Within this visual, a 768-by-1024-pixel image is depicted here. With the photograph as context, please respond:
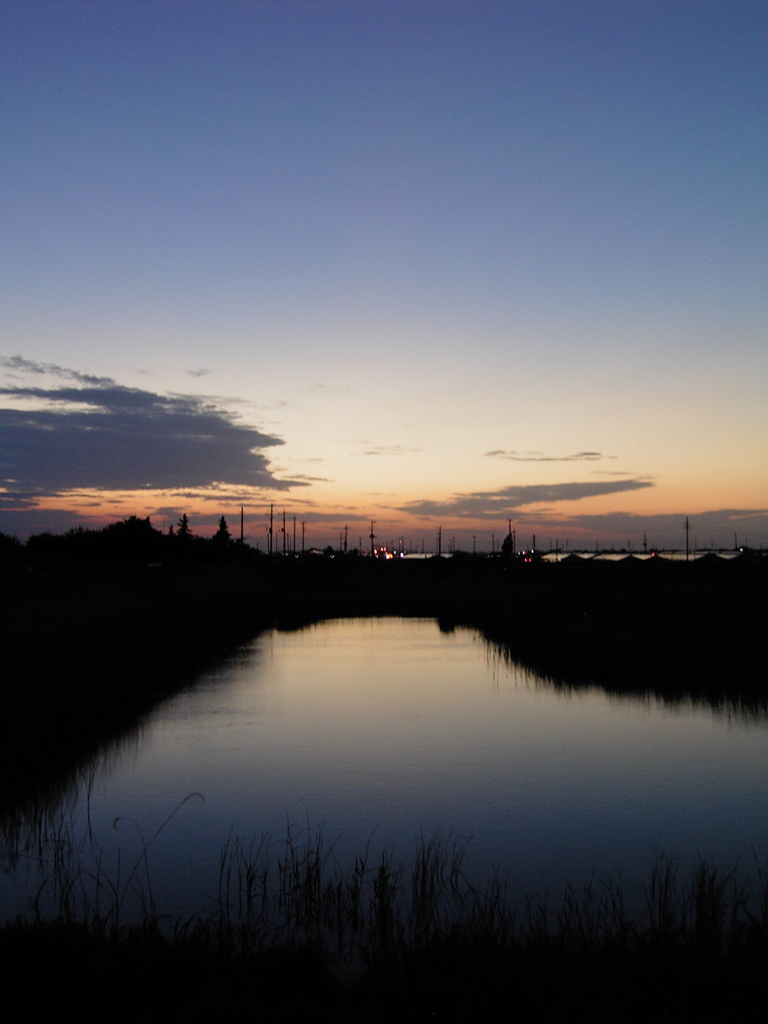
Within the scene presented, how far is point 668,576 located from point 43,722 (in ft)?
181

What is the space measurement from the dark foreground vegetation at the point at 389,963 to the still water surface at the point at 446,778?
112 cm

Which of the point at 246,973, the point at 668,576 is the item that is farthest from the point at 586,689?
the point at 668,576

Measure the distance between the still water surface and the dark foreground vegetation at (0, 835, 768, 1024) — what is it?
3.68 feet

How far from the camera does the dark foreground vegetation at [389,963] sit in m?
4.84

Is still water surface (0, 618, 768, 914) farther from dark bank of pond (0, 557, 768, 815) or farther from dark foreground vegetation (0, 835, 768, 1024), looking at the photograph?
dark foreground vegetation (0, 835, 768, 1024)

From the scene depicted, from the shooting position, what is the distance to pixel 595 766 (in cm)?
1256

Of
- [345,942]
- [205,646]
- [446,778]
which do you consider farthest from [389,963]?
[205,646]

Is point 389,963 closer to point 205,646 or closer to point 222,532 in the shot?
point 205,646

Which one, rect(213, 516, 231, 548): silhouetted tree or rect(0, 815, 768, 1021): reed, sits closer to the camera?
rect(0, 815, 768, 1021): reed

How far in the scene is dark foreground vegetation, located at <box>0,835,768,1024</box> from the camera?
4.84m

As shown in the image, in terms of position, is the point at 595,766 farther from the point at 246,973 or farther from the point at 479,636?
the point at 479,636

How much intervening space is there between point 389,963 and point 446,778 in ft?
20.9

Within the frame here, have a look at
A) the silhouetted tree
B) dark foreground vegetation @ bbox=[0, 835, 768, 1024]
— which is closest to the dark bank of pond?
dark foreground vegetation @ bbox=[0, 835, 768, 1024]

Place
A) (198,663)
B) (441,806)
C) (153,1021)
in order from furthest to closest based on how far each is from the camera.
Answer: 1. (198,663)
2. (441,806)
3. (153,1021)
